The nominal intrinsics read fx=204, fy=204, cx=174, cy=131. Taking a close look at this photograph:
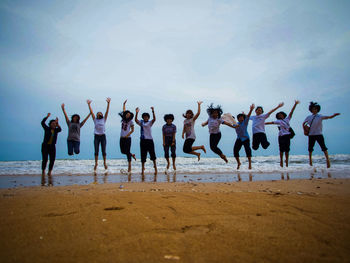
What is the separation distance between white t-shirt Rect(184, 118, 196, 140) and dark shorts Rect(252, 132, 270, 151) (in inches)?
108

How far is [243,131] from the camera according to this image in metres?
8.96

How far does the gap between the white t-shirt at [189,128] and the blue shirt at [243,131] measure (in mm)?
2012

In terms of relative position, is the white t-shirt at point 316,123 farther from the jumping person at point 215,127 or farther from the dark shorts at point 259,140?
the jumping person at point 215,127

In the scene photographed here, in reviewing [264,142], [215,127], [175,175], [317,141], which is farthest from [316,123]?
[175,175]

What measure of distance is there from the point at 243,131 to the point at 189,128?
7.82 feet

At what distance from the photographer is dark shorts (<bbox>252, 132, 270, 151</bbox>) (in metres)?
8.84

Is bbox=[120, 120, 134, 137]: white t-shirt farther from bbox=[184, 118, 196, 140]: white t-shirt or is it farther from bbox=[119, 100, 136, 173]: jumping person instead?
bbox=[184, 118, 196, 140]: white t-shirt

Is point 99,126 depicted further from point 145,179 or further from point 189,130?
point 145,179

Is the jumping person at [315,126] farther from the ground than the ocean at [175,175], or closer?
farther from the ground

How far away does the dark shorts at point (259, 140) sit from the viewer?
8.84 metres

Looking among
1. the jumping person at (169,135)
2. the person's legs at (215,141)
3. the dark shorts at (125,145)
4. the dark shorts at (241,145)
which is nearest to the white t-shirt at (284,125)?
the dark shorts at (241,145)

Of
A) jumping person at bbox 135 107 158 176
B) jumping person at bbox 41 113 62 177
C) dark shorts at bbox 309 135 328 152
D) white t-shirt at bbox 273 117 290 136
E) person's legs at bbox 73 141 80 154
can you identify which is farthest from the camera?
white t-shirt at bbox 273 117 290 136

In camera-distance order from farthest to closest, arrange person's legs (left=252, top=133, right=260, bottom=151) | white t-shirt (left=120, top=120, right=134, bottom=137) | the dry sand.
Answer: person's legs (left=252, top=133, right=260, bottom=151) < white t-shirt (left=120, top=120, right=134, bottom=137) < the dry sand

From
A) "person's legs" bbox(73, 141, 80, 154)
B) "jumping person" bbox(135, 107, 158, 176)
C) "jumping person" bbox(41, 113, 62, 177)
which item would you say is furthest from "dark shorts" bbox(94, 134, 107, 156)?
"jumping person" bbox(135, 107, 158, 176)
